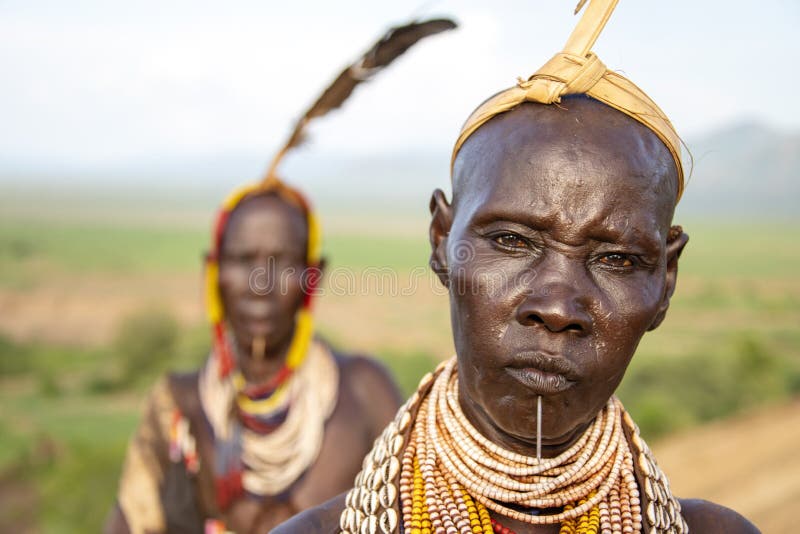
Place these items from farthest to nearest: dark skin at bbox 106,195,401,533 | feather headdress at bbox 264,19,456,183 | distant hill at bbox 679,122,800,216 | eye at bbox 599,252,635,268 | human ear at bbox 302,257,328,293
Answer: distant hill at bbox 679,122,800,216
human ear at bbox 302,257,328,293
dark skin at bbox 106,195,401,533
feather headdress at bbox 264,19,456,183
eye at bbox 599,252,635,268

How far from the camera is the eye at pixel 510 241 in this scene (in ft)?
5.37

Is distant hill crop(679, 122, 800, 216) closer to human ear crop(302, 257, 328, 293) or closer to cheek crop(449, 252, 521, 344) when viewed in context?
human ear crop(302, 257, 328, 293)

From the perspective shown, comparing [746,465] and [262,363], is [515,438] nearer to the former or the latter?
[262,363]

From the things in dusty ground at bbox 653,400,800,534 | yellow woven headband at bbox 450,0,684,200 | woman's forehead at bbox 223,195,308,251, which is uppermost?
yellow woven headband at bbox 450,0,684,200

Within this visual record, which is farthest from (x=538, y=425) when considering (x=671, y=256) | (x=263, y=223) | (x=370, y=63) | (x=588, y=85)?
(x=263, y=223)

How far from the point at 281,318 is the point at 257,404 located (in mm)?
480

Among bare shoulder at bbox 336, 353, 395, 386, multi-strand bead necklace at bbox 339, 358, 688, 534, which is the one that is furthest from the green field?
multi-strand bead necklace at bbox 339, 358, 688, 534

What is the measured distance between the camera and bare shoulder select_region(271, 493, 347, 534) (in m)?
1.80

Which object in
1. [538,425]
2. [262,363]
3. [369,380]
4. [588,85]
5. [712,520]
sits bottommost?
[369,380]

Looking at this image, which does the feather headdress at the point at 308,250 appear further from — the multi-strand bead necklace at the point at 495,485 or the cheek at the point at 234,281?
the multi-strand bead necklace at the point at 495,485

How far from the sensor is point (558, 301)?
5.02 feet

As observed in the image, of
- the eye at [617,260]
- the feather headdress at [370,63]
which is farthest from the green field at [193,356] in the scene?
the eye at [617,260]

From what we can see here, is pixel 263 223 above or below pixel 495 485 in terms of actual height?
above

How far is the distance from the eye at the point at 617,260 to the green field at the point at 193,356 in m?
6.98
